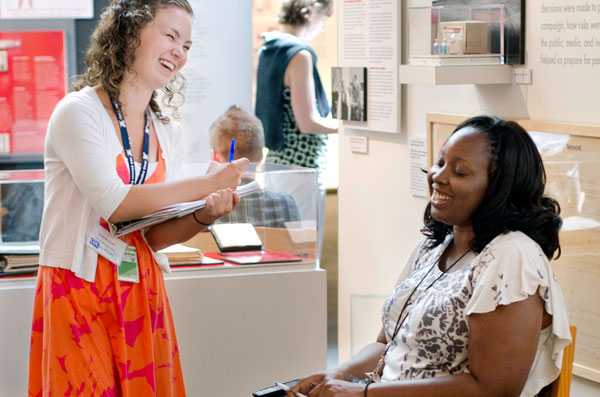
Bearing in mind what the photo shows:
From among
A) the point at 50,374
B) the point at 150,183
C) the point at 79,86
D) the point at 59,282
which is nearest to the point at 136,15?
the point at 79,86

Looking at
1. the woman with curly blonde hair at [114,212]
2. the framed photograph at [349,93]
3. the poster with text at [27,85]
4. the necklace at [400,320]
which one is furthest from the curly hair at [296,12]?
the necklace at [400,320]

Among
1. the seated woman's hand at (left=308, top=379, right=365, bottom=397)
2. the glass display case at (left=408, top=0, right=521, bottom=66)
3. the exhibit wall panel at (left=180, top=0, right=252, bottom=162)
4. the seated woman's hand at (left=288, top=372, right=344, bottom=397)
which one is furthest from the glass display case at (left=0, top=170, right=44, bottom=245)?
the exhibit wall panel at (left=180, top=0, right=252, bottom=162)

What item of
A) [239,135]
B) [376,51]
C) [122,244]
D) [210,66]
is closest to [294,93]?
[210,66]

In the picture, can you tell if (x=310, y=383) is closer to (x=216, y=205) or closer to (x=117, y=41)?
(x=216, y=205)

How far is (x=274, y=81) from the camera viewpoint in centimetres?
565

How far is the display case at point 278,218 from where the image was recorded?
3514mm

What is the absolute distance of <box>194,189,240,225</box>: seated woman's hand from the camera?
9.20 ft

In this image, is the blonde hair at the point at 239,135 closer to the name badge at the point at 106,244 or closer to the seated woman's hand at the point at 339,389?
the name badge at the point at 106,244

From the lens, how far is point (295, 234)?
141 inches

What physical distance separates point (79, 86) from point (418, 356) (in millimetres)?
1177

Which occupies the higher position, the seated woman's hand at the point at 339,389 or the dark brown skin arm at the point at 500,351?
the dark brown skin arm at the point at 500,351

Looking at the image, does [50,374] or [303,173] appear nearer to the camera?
[50,374]

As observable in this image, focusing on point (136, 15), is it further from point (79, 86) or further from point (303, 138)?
point (303, 138)

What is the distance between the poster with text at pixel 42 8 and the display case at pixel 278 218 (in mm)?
2487
